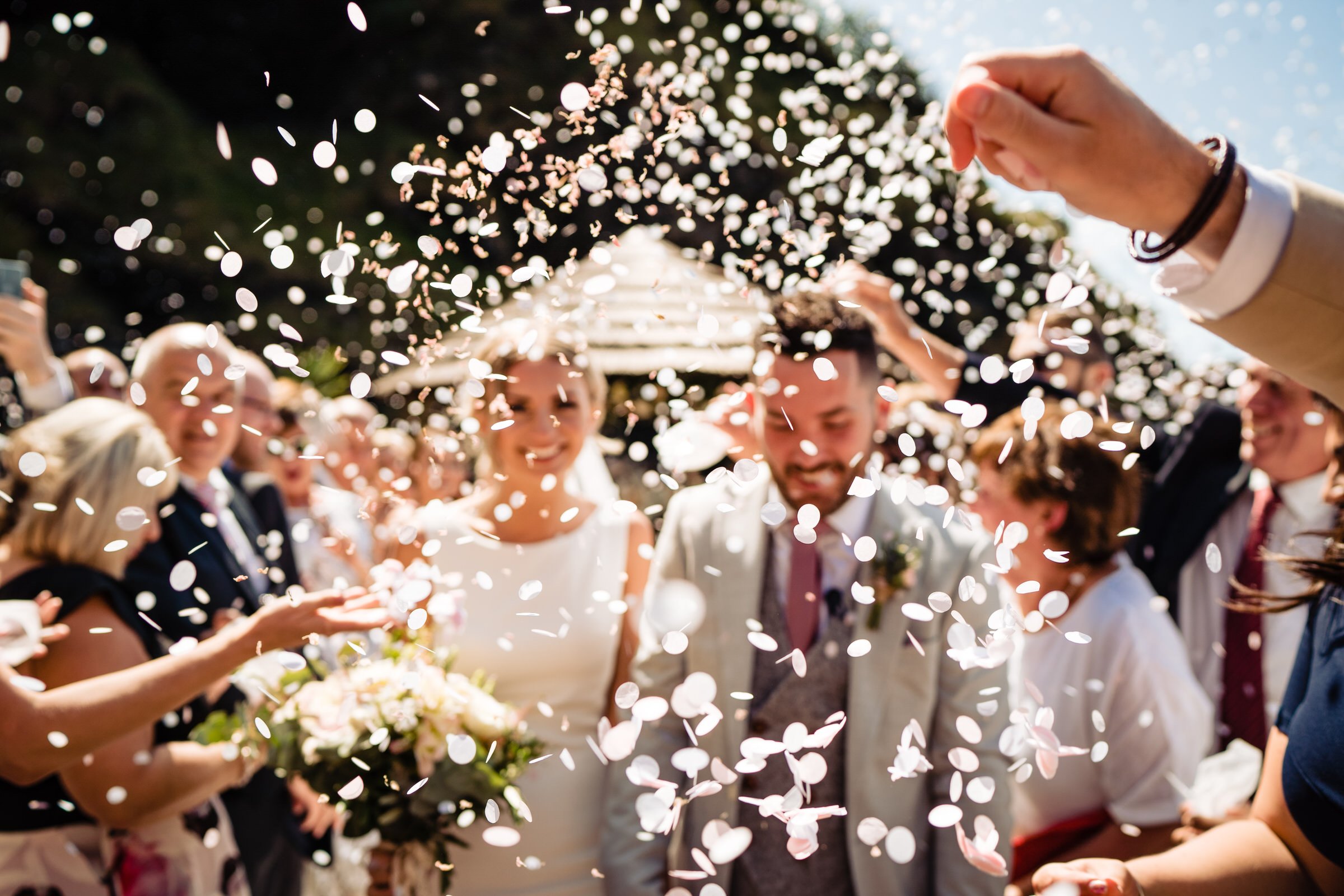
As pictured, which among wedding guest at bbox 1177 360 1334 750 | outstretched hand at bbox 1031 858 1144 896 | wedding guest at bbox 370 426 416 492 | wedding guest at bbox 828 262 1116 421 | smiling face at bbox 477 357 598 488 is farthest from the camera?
wedding guest at bbox 370 426 416 492

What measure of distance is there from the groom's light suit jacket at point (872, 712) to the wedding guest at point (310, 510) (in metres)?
2.65

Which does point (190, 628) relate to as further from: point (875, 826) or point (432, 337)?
point (875, 826)

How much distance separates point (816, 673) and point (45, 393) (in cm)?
333

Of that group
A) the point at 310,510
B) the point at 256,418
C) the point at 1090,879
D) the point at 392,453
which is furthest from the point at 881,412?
the point at 310,510

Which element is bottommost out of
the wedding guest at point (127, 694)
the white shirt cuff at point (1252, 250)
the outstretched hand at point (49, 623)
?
the outstretched hand at point (49, 623)

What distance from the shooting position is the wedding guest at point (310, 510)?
4.78m

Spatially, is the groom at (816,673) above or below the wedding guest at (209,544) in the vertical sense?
above

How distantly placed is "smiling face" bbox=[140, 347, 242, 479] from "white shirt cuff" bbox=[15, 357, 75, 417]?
435 millimetres

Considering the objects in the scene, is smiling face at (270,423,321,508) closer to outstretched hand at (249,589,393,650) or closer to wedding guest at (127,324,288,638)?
wedding guest at (127,324,288,638)

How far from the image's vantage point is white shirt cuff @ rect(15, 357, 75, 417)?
362 cm

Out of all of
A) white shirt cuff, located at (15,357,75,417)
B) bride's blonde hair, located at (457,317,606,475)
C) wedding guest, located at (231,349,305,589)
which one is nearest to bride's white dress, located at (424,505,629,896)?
bride's blonde hair, located at (457,317,606,475)

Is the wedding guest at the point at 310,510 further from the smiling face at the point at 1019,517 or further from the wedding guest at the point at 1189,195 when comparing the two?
the wedding guest at the point at 1189,195

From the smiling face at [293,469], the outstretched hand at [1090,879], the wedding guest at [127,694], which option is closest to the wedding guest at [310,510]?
A: the smiling face at [293,469]

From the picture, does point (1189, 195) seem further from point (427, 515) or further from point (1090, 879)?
point (427, 515)
